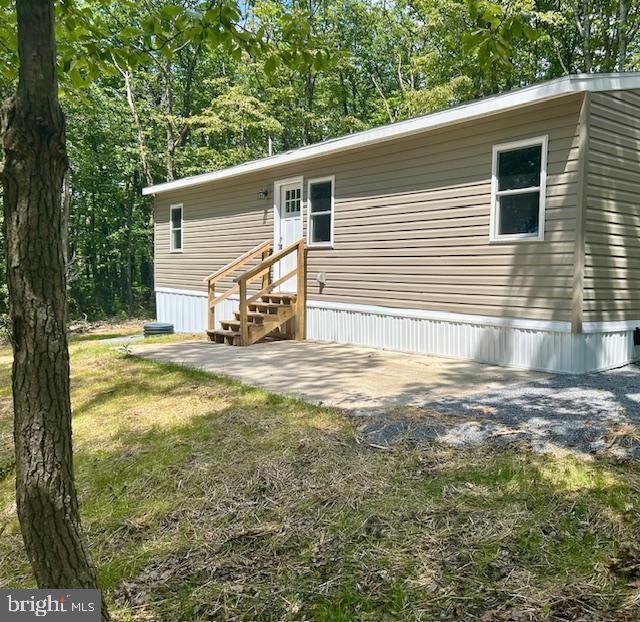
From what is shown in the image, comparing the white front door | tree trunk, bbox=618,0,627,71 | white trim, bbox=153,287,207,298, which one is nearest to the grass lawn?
the white front door

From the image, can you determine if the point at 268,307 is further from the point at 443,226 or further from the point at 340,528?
the point at 340,528

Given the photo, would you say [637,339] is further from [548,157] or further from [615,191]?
[548,157]

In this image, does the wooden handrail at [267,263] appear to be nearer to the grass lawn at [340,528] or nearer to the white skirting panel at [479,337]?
the white skirting panel at [479,337]

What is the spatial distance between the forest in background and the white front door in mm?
5549

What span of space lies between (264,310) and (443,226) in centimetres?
347

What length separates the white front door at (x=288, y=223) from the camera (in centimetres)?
1016

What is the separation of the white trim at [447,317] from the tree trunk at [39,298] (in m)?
5.83

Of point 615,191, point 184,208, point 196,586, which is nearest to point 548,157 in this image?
point 615,191

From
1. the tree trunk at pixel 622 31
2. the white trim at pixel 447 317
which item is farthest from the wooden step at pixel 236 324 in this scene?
the tree trunk at pixel 622 31

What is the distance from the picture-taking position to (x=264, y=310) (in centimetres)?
959

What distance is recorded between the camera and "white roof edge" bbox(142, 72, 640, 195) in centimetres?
599

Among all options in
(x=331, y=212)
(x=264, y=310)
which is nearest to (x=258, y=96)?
(x=331, y=212)

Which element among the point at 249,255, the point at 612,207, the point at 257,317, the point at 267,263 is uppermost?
the point at 612,207

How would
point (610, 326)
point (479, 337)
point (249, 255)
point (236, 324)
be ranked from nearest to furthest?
point (610, 326)
point (479, 337)
point (236, 324)
point (249, 255)
